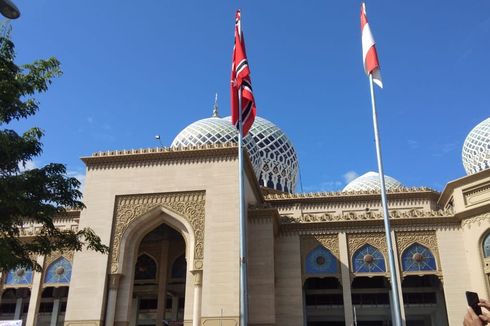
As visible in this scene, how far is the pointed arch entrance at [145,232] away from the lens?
17.0m

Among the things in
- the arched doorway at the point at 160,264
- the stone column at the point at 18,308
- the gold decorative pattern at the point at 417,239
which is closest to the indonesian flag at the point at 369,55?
the gold decorative pattern at the point at 417,239

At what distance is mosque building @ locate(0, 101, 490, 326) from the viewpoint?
17.2m

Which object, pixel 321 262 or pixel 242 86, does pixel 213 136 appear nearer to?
pixel 321 262

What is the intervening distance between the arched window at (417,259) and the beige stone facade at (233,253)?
0.04 meters

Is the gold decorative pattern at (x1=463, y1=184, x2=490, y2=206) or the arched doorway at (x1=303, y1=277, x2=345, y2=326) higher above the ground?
the gold decorative pattern at (x1=463, y1=184, x2=490, y2=206)

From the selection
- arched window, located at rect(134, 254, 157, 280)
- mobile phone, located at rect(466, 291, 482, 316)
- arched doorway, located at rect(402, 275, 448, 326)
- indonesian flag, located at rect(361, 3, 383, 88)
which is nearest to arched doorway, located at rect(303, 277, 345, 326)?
arched doorway, located at rect(402, 275, 448, 326)

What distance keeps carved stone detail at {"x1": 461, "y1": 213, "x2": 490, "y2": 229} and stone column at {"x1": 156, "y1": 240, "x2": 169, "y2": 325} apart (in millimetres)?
11546

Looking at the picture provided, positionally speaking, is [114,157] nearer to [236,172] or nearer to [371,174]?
[236,172]

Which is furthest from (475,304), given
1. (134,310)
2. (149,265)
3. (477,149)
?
(477,149)

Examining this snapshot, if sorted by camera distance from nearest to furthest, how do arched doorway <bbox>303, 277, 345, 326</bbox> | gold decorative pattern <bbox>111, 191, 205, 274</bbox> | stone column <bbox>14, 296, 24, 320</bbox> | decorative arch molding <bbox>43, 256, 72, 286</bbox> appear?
1. gold decorative pattern <bbox>111, 191, 205, 274</bbox>
2. decorative arch molding <bbox>43, 256, 72, 286</bbox>
3. arched doorway <bbox>303, 277, 345, 326</bbox>
4. stone column <bbox>14, 296, 24, 320</bbox>

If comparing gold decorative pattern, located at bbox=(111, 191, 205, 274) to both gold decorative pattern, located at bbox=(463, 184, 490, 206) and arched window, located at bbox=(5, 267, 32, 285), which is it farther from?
gold decorative pattern, located at bbox=(463, 184, 490, 206)

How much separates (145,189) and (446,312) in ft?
41.2

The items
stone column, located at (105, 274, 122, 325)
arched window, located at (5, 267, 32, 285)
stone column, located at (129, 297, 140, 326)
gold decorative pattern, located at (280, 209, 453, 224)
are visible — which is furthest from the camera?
stone column, located at (129, 297, 140, 326)

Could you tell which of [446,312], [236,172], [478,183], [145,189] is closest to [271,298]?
[236,172]
